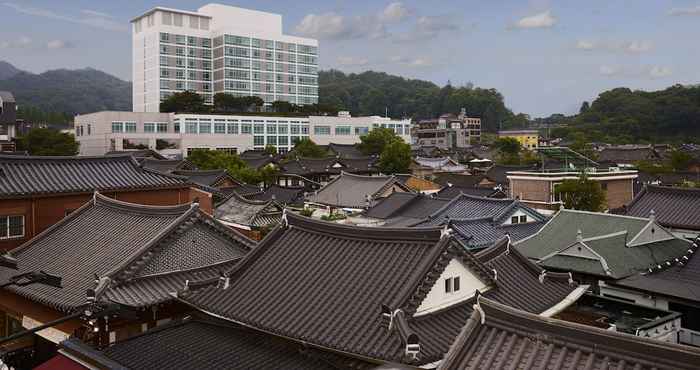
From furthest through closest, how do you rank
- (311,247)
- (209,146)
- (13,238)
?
(209,146) → (13,238) → (311,247)

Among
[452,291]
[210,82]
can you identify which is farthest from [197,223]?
[210,82]

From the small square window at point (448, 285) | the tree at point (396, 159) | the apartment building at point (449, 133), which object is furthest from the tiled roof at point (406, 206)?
the apartment building at point (449, 133)

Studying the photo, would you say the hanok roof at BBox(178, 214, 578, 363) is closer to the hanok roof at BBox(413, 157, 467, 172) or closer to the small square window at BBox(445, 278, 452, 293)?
the small square window at BBox(445, 278, 452, 293)

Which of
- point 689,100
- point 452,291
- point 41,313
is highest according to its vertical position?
point 689,100

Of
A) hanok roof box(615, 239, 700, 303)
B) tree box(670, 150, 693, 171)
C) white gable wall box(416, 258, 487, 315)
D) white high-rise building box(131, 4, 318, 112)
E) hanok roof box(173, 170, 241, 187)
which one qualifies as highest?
white high-rise building box(131, 4, 318, 112)

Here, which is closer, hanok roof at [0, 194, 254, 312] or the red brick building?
hanok roof at [0, 194, 254, 312]

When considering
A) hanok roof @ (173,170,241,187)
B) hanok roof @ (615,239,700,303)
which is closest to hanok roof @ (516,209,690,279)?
hanok roof @ (615,239,700,303)

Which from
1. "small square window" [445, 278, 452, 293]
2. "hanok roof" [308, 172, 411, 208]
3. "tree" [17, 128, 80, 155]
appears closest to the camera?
"small square window" [445, 278, 452, 293]

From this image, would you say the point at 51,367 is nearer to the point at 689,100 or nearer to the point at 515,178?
the point at 515,178
